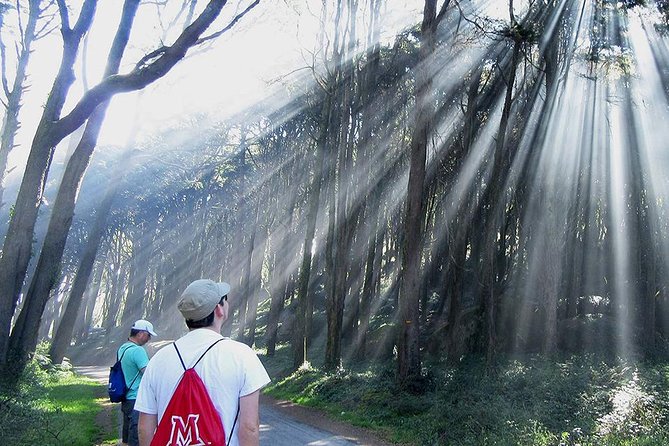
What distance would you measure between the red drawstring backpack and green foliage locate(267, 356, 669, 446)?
25.6 feet

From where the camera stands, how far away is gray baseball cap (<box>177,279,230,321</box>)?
10.0 ft

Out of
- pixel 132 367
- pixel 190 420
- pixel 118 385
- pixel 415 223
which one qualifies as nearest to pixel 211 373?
pixel 190 420

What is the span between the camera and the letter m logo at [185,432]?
2.65m

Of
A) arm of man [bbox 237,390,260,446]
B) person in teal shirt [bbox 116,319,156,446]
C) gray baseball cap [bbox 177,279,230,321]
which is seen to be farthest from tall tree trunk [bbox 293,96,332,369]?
arm of man [bbox 237,390,260,446]

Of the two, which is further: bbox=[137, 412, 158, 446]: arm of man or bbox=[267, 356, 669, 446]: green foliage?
bbox=[267, 356, 669, 446]: green foliage

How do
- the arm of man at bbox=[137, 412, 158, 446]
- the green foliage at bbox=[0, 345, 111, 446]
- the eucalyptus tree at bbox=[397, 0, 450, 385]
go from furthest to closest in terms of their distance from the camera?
the eucalyptus tree at bbox=[397, 0, 450, 385] < the green foliage at bbox=[0, 345, 111, 446] < the arm of man at bbox=[137, 412, 158, 446]

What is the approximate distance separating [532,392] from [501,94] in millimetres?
10985

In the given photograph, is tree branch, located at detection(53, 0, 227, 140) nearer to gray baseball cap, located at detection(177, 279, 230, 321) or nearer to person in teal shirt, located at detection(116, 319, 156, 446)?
person in teal shirt, located at detection(116, 319, 156, 446)

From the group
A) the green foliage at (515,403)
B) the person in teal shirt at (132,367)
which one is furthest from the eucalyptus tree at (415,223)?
the person in teal shirt at (132,367)

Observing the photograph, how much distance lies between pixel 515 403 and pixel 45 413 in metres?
9.03

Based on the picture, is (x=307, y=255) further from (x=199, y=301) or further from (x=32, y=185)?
(x=199, y=301)

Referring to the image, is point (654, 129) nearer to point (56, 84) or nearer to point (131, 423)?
point (56, 84)

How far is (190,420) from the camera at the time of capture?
8.86 ft

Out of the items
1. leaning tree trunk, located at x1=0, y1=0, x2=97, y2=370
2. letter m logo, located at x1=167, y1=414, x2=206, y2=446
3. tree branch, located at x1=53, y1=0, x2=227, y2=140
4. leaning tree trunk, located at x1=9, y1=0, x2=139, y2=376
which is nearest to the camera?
letter m logo, located at x1=167, y1=414, x2=206, y2=446
